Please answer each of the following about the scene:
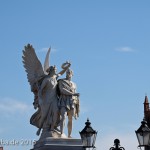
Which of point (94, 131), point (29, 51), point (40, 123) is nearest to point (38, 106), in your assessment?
point (40, 123)

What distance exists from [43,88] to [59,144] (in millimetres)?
2561

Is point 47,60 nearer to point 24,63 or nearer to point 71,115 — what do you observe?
point 24,63

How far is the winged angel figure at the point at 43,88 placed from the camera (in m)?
22.6

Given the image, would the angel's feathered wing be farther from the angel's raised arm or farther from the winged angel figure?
the angel's raised arm

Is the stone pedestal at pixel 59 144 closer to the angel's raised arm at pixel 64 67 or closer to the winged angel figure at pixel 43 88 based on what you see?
the winged angel figure at pixel 43 88

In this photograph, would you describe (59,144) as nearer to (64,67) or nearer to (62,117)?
(62,117)

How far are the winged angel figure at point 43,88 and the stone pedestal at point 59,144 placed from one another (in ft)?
2.60

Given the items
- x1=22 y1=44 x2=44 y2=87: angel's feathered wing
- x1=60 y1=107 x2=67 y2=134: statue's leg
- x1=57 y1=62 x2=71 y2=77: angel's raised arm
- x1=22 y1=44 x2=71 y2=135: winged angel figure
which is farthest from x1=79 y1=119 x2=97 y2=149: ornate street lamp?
x1=22 y1=44 x2=44 y2=87: angel's feathered wing

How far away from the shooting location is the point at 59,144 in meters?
21.7

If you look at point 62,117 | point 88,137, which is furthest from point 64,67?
point 88,137

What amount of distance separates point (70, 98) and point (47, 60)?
7.27 feet

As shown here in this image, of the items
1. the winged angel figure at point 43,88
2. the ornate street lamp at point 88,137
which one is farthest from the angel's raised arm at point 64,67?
the ornate street lamp at point 88,137

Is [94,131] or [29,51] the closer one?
[94,131]

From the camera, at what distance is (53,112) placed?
22547mm
